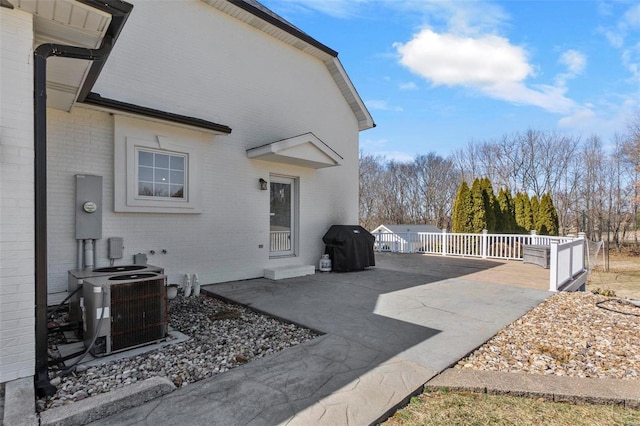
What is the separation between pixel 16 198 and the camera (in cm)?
271

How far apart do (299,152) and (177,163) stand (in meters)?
2.68

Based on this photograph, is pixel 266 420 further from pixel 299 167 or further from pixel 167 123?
pixel 299 167

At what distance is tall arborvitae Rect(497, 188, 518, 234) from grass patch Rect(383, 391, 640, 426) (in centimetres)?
1646

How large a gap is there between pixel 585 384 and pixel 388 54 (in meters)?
12.1

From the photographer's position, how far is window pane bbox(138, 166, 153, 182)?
235 inches

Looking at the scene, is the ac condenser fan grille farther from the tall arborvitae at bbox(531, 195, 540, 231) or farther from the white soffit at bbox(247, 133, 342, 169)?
the tall arborvitae at bbox(531, 195, 540, 231)

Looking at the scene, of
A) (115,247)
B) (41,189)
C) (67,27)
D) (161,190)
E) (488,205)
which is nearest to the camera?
(41,189)

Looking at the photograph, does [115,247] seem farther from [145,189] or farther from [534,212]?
[534,212]

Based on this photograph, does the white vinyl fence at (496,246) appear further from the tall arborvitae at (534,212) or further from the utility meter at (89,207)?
the tall arborvitae at (534,212)

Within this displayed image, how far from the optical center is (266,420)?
227 cm

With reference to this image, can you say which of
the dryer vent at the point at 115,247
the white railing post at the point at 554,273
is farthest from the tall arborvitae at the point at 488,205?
the dryer vent at the point at 115,247

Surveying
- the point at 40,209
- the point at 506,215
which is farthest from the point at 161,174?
the point at 506,215

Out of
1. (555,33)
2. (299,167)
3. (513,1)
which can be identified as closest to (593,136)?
(555,33)

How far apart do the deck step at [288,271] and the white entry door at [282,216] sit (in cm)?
59
